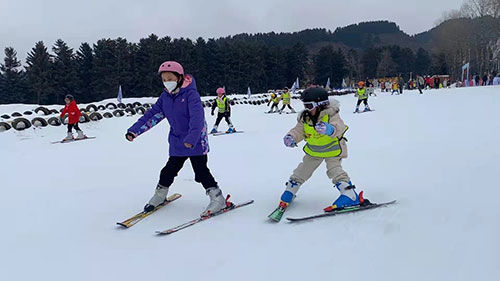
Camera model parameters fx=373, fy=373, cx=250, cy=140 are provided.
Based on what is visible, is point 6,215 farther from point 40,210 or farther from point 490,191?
point 490,191

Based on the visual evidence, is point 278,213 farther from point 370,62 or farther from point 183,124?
point 370,62

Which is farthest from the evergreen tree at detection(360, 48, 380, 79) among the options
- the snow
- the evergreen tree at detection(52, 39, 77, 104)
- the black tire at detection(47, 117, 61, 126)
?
the snow

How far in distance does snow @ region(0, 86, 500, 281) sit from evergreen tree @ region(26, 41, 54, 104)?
4220 cm

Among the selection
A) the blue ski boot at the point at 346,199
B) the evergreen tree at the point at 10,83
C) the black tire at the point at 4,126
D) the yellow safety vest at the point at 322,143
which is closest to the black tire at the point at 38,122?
the black tire at the point at 4,126

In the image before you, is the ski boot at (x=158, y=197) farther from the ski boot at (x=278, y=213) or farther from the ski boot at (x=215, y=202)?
the ski boot at (x=278, y=213)

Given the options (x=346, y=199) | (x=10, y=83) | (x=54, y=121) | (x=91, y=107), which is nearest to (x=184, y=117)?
(x=346, y=199)

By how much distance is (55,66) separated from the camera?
45.2 meters

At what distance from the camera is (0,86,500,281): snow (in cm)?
279

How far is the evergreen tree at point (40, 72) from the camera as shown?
4422cm

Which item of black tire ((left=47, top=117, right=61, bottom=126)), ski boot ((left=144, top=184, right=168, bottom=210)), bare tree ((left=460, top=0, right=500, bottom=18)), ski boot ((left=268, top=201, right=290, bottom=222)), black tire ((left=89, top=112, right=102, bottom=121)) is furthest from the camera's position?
bare tree ((left=460, top=0, right=500, bottom=18))

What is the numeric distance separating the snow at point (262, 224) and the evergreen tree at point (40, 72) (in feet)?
138

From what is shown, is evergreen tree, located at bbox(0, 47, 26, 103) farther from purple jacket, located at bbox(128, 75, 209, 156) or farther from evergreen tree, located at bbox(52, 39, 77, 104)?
purple jacket, located at bbox(128, 75, 209, 156)

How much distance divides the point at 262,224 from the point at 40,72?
48.5 m

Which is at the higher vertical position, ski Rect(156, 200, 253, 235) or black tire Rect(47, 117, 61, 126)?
black tire Rect(47, 117, 61, 126)
